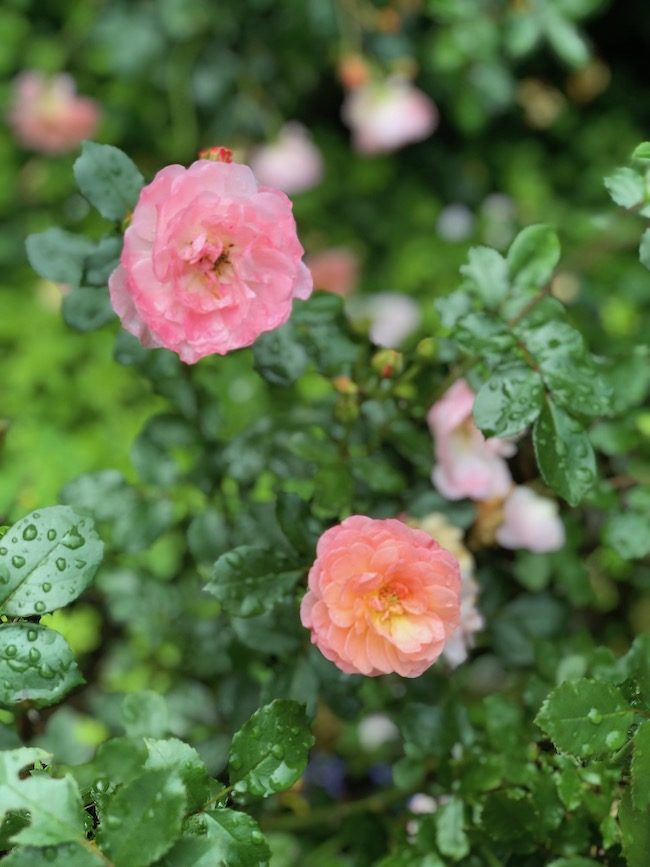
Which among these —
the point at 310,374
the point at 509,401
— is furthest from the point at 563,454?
the point at 310,374

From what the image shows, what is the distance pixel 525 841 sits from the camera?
0.89 m

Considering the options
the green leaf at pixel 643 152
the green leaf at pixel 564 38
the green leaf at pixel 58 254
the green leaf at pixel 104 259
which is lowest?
the green leaf at pixel 564 38

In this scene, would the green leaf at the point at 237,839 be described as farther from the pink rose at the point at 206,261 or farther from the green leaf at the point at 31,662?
the pink rose at the point at 206,261

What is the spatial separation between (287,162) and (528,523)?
4.05ft

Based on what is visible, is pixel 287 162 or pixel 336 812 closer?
pixel 336 812

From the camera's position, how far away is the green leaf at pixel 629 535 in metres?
1.07

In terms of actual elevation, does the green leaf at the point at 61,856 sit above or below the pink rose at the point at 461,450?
above

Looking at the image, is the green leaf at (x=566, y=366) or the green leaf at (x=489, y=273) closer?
the green leaf at (x=566, y=366)

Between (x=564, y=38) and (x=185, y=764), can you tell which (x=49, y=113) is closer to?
(x=564, y=38)

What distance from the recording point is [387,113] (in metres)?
2.04

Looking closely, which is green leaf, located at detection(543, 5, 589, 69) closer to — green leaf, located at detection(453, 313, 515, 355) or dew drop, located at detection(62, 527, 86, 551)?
green leaf, located at detection(453, 313, 515, 355)

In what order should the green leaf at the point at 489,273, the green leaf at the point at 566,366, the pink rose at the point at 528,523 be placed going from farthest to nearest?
the pink rose at the point at 528,523, the green leaf at the point at 489,273, the green leaf at the point at 566,366

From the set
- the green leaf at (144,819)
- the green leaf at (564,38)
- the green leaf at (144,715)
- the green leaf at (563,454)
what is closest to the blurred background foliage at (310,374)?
the green leaf at (564,38)

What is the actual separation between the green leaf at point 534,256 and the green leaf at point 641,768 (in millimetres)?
448
